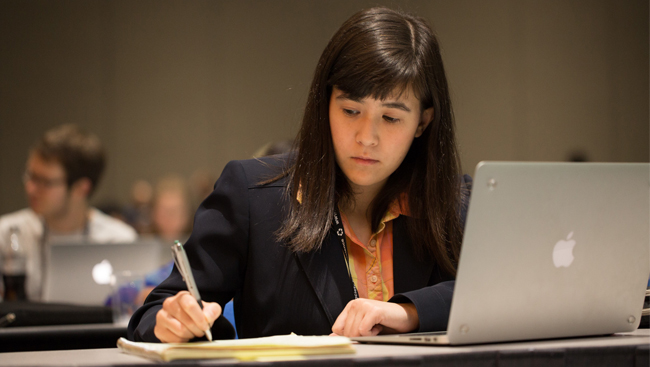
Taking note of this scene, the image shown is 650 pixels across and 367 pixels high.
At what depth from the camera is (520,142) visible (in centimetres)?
585

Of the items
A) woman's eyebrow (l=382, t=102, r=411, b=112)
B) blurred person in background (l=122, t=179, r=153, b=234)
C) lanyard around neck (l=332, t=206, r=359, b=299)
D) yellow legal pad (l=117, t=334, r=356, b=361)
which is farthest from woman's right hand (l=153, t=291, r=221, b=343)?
blurred person in background (l=122, t=179, r=153, b=234)

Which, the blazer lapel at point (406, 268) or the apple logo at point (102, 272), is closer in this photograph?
the blazer lapel at point (406, 268)

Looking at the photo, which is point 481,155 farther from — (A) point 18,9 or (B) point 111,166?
(A) point 18,9

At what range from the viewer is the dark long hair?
1243 mm

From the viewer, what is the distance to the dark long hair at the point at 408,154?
124cm

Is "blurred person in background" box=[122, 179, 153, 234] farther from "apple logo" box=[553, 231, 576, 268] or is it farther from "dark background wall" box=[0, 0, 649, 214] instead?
"apple logo" box=[553, 231, 576, 268]

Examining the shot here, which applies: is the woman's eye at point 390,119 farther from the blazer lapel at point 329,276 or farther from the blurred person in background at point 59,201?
the blurred person in background at point 59,201

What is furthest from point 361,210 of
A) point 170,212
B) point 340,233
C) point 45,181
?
point 170,212

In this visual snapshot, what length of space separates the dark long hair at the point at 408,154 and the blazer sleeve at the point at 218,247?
10 centimetres

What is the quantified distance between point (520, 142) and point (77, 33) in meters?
4.29

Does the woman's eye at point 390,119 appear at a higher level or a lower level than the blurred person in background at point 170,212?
higher

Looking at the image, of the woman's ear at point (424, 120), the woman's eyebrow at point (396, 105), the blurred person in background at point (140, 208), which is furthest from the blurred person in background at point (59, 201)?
the woman's eyebrow at point (396, 105)

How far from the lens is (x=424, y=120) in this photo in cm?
140

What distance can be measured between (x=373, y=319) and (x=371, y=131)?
38 centimetres
